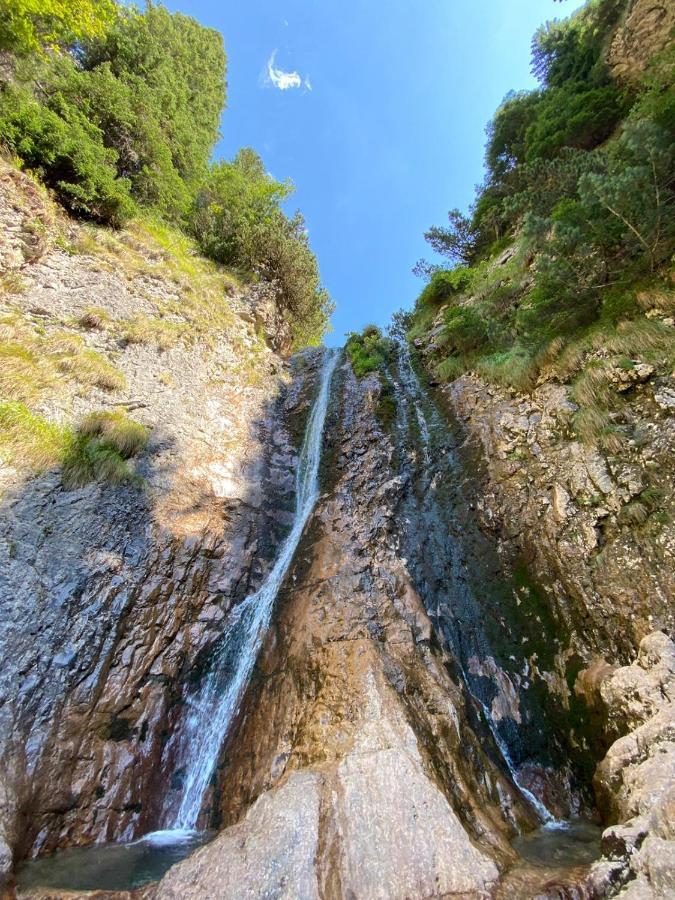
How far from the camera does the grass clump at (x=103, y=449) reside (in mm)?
6375

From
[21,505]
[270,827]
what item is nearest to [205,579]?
[21,505]

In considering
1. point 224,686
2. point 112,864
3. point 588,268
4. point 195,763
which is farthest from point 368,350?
point 112,864

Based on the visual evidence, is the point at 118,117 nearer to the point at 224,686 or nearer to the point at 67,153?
the point at 67,153

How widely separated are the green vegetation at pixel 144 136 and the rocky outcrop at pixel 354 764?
12.5 metres

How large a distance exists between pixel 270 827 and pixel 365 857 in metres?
0.85

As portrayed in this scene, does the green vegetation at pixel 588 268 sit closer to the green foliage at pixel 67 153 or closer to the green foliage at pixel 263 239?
the green foliage at pixel 263 239

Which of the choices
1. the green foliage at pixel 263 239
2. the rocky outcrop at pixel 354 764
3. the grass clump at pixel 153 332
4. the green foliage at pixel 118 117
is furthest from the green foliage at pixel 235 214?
the rocky outcrop at pixel 354 764

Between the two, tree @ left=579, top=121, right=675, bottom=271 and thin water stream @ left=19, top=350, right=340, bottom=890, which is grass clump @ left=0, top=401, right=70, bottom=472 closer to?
thin water stream @ left=19, top=350, right=340, bottom=890

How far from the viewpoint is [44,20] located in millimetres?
10750

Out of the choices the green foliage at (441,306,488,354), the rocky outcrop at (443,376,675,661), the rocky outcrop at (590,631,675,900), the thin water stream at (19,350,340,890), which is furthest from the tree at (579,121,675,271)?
the thin water stream at (19,350,340,890)

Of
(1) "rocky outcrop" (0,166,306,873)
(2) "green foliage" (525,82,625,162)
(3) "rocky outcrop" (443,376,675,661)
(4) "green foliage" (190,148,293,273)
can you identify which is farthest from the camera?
(4) "green foliage" (190,148,293,273)

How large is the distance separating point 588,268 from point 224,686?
29.6 ft

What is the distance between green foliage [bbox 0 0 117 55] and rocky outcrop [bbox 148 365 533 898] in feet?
49.3

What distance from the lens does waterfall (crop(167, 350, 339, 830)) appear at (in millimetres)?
4723
